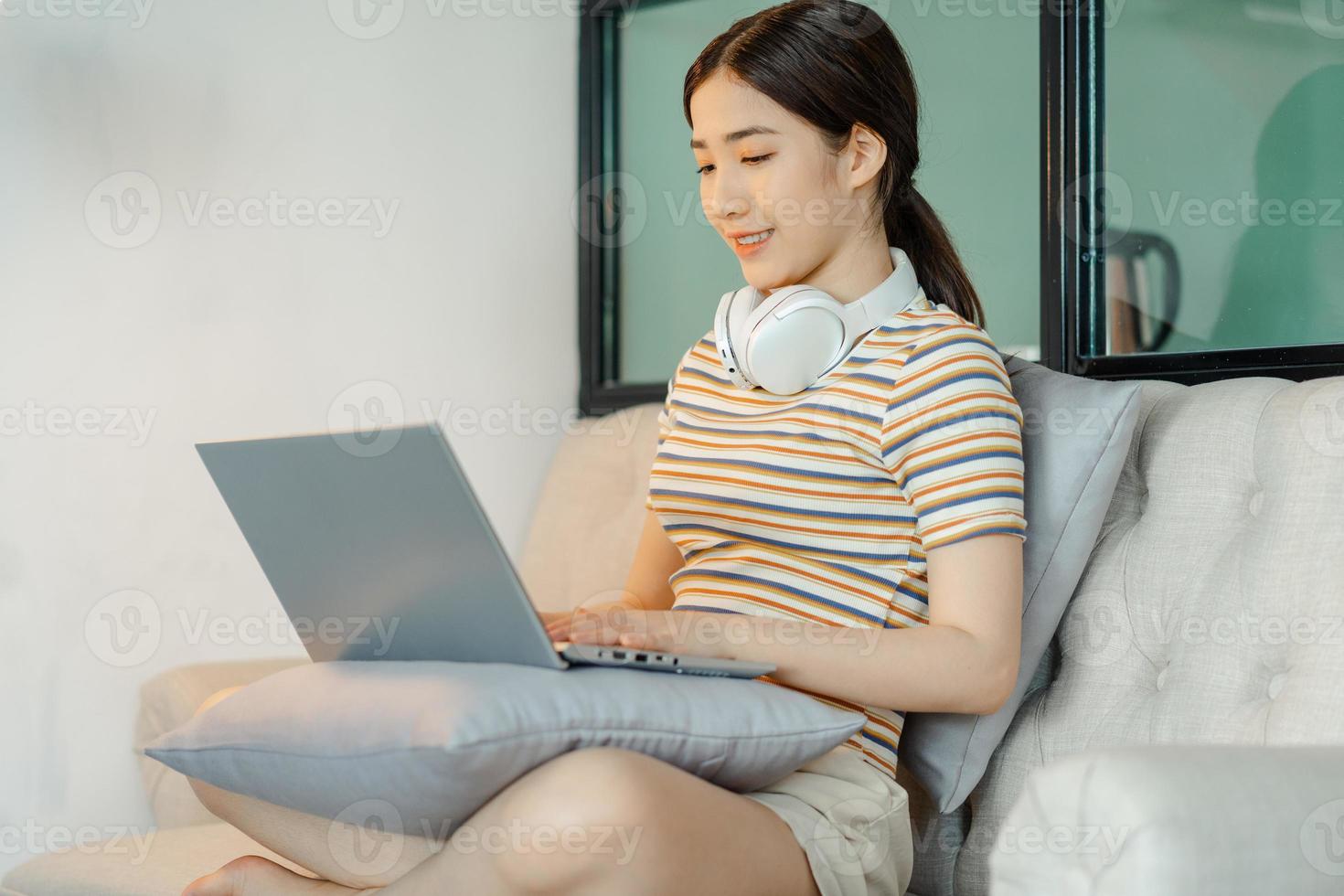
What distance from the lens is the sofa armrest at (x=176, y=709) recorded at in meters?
1.62

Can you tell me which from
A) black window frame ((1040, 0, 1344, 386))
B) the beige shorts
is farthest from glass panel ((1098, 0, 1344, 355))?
the beige shorts

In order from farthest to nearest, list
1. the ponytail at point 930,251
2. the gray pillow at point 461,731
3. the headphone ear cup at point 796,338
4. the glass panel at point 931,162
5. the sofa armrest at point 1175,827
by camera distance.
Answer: the glass panel at point 931,162
the ponytail at point 930,251
the headphone ear cup at point 796,338
the gray pillow at point 461,731
the sofa armrest at point 1175,827

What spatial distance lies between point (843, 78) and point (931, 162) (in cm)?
76

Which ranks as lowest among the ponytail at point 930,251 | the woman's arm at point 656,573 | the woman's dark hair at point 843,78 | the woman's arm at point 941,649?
the woman's arm at point 656,573

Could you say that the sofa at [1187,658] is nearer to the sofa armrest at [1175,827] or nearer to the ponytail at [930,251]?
the sofa armrest at [1175,827]

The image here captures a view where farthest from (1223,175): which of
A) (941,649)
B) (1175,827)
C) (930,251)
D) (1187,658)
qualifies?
(1175,827)

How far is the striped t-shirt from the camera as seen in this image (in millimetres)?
1228

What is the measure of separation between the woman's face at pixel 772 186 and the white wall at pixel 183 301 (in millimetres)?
886

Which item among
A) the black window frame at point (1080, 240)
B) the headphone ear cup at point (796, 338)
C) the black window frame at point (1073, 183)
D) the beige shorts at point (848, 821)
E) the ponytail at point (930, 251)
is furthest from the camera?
the black window frame at point (1073, 183)

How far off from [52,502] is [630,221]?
45.2 inches

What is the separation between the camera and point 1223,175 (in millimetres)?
1693

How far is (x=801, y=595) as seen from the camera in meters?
1.32

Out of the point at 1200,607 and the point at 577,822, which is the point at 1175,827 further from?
the point at 1200,607

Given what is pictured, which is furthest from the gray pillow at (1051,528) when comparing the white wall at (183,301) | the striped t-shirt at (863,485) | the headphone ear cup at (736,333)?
the white wall at (183,301)
